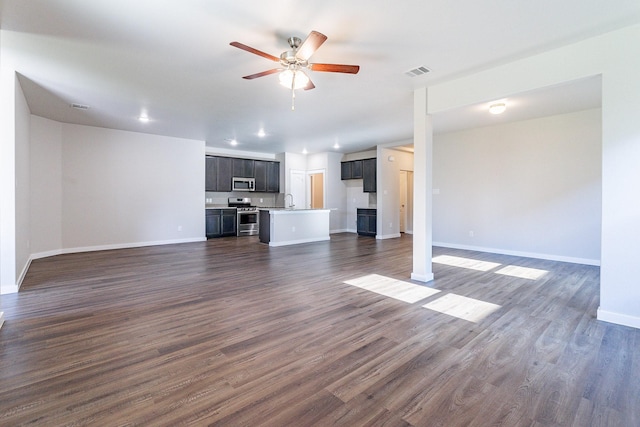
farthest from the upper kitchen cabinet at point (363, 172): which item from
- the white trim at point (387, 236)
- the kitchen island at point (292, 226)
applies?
the kitchen island at point (292, 226)

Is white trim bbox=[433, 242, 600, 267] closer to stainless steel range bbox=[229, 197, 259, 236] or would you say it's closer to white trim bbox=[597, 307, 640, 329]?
white trim bbox=[597, 307, 640, 329]

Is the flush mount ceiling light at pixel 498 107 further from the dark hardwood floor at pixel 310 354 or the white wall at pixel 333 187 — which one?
the white wall at pixel 333 187

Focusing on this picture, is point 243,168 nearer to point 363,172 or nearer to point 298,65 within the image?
point 363,172

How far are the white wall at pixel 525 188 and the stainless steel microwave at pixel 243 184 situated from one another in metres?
5.32

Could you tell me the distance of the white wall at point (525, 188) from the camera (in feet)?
17.0

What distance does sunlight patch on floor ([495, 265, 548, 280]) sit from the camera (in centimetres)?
448

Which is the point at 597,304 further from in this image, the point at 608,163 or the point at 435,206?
the point at 435,206

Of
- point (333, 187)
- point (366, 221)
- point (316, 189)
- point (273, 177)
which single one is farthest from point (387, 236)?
point (273, 177)

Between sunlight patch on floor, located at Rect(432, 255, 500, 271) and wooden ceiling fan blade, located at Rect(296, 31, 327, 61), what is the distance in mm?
4203

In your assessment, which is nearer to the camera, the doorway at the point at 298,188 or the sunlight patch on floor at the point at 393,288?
the sunlight patch on floor at the point at 393,288

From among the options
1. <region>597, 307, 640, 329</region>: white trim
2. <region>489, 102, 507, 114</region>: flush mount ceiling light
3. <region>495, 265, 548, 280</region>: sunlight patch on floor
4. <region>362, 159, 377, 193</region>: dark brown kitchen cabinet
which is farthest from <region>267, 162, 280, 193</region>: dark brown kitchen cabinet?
<region>597, 307, 640, 329</region>: white trim

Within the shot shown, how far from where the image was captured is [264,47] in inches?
119

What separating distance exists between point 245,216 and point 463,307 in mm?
7033

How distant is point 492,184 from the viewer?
250 inches
